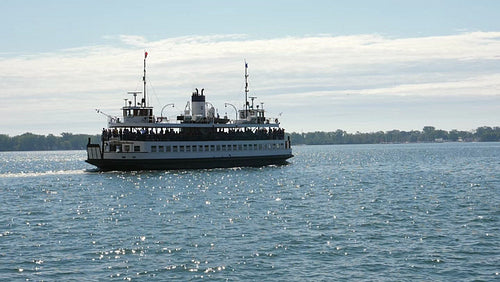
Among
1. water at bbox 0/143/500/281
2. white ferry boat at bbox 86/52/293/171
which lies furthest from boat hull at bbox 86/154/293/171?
water at bbox 0/143/500/281

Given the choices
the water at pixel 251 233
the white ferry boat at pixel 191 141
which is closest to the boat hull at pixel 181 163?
the white ferry boat at pixel 191 141

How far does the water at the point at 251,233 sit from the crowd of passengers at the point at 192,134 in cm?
1825

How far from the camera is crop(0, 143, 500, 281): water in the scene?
26.7 metres

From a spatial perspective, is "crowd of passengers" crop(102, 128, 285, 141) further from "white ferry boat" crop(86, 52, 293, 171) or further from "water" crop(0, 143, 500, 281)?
"water" crop(0, 143, 500, 281)

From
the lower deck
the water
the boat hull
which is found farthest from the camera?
the boat hull

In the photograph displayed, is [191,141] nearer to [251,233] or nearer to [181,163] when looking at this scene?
[181,163]

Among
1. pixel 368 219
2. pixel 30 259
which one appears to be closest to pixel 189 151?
pixel 368 219

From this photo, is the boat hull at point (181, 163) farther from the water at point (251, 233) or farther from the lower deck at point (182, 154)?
the water at point (251, 233)

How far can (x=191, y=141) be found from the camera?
86.2m

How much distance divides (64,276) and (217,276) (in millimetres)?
6316

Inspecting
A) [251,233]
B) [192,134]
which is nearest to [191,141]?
[192,134]

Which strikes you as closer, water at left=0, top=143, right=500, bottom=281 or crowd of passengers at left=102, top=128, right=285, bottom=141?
water at left=0, top=143, right=500, bottom=281

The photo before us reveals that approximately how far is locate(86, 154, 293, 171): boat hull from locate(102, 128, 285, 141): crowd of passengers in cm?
292

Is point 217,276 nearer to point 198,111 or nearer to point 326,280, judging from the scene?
point 326,280
